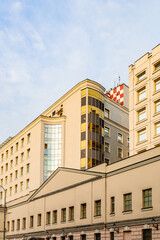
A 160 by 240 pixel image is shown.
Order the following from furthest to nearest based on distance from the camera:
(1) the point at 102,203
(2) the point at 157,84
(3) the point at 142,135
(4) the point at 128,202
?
1. (3) the point at 142,135
2. (2) the point at 157,84
3. (1) the point at 102,203
4. (4) the point at 128,202

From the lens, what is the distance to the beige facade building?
1804 inches

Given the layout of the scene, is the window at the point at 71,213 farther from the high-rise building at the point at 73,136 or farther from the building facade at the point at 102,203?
the high-rise building at the point at 73,136

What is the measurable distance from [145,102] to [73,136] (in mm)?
19043

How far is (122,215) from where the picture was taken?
36.5 meters

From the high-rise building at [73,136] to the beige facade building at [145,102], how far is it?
12.6 m

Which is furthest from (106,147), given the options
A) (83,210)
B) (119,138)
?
(83,210)

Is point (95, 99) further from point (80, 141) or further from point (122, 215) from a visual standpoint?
point (122, 215)

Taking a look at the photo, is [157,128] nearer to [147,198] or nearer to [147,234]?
[147,198]

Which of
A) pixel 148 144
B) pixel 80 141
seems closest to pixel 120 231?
pixel 148 144

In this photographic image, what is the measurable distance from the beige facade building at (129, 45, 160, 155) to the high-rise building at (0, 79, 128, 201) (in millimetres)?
12607

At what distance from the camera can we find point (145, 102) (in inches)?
1885

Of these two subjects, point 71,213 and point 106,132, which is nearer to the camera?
point 71,213

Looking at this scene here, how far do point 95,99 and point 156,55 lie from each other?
18.6m

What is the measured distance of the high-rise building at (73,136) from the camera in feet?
203
